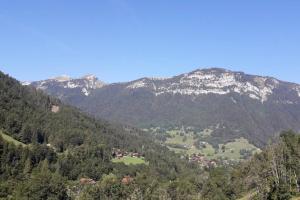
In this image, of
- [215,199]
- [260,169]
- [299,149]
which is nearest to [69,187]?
[215,199]

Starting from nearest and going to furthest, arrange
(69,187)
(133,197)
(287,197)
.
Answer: (287,197) → (133,197) → (69,187)

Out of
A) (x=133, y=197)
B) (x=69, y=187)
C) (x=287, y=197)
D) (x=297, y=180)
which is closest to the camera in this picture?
(x=287, y=197)

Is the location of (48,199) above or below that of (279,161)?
below

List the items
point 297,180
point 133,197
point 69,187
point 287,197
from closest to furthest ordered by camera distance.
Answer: point 287,197, point 297,180, point 133,197, point 69,187

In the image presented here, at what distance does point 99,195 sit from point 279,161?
2818 inches

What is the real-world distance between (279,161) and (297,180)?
41.2 feet

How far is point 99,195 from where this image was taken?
191375 millimetres

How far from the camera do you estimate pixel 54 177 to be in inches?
7525

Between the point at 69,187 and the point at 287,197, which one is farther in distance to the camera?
the point at 69,187

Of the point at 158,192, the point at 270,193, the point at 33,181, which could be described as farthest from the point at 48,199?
the point at 270,193

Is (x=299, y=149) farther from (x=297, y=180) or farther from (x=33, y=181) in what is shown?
(x=33, y=181)

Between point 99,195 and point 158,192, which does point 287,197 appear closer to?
point 158,192

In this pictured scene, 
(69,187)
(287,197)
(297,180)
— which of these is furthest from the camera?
(69,187)

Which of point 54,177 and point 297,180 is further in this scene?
point 54,177
